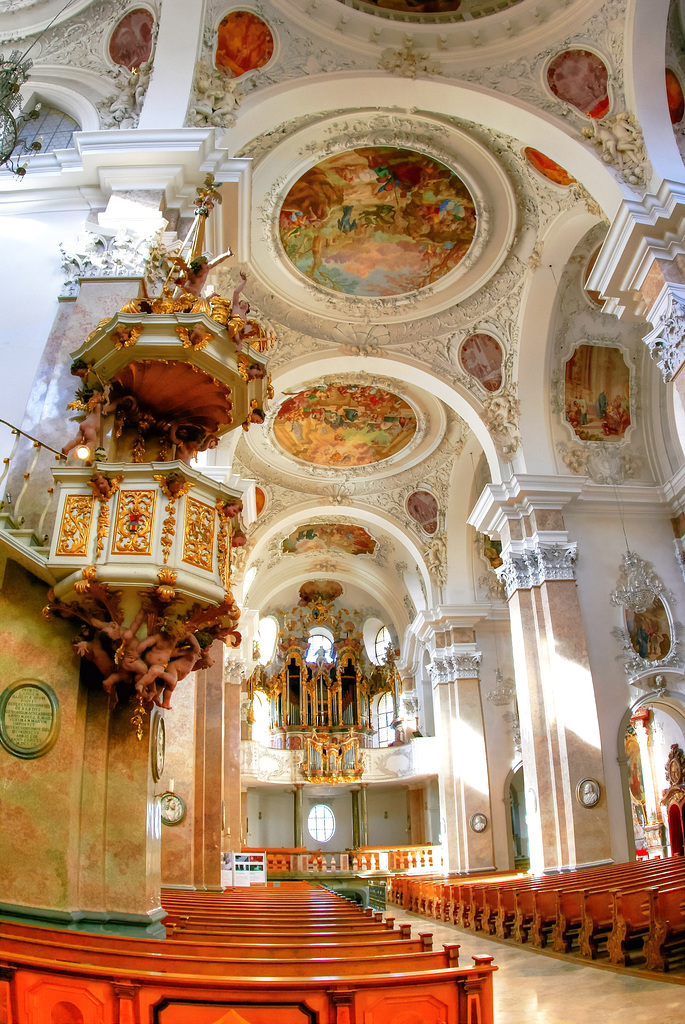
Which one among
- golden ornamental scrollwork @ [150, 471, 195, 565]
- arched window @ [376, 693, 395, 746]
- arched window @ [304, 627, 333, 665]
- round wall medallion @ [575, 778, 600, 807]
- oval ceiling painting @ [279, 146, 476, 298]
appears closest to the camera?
golden ornamental scrollwork @ [150, 471, 195, 565]

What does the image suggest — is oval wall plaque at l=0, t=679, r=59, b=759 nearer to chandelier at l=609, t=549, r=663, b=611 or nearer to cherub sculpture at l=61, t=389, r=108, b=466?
cherub sculpture at l=61, t=389, r=108, b=466

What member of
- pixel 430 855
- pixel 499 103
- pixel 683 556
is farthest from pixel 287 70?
pixel 430 855

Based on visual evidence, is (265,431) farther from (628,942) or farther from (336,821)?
(336,821)

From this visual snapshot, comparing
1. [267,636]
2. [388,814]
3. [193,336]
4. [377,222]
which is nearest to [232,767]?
[267,636]

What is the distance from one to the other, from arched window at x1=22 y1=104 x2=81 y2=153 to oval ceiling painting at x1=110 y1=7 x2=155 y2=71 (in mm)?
1015

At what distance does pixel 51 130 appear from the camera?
1006cm

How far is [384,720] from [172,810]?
1862cm

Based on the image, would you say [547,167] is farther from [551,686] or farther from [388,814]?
[388,814]

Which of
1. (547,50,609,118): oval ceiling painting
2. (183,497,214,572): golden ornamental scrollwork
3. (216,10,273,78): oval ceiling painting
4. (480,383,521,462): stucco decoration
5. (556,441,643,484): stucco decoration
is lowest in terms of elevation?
(183,497,214,572): golden ornamental scrollwork

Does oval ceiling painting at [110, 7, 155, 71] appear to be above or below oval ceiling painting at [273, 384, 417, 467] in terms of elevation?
above

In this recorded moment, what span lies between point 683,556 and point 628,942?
805cm

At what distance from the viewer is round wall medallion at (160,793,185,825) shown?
10.3m


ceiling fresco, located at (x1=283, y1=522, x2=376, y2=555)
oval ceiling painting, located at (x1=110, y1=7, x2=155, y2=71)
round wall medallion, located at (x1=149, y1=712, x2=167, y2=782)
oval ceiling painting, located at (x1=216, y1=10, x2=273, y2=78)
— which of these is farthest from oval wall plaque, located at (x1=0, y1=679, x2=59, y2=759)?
ceiling fresco, located at (x1=283, y1=522, x2=376, y2=555)

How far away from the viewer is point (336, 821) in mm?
28516
